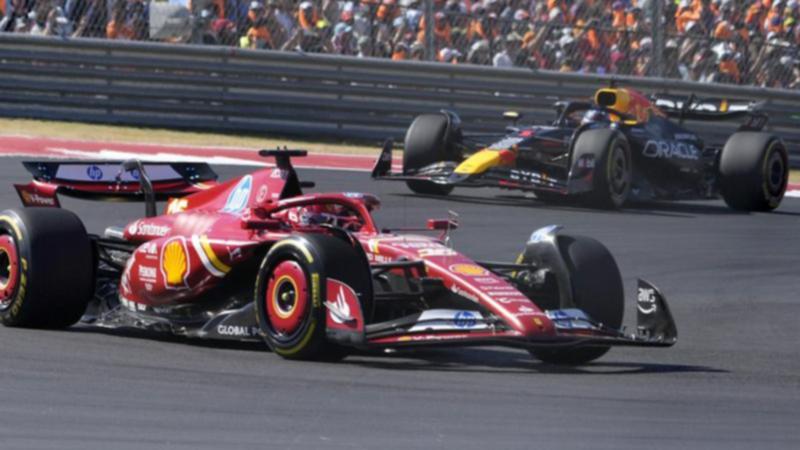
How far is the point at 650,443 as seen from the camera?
5.65m

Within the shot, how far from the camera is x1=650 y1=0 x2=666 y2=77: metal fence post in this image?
62.0ft

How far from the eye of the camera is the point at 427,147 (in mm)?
15281

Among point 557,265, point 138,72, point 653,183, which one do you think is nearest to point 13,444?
point 557,265

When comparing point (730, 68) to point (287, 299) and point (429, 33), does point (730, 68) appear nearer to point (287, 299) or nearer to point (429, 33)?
point (429, 33)

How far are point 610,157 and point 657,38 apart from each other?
462 centimetres

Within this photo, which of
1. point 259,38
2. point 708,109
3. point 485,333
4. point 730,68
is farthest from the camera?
point 730,68

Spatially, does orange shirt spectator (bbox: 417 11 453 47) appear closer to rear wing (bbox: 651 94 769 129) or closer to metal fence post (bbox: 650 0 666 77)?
metal fence post (bbox: 650 0 666 77)

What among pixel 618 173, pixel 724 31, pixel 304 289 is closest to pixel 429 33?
pixel 724 31

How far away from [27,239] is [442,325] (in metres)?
2.29

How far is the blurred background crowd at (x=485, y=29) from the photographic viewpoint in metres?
18.6

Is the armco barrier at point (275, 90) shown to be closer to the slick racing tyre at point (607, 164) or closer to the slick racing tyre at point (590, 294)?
the slick racing tyre at point (607, 164)

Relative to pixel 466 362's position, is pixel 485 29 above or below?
above

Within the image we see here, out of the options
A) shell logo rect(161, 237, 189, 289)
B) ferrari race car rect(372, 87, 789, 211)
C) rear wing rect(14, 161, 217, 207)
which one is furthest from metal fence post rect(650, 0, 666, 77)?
shell logo rect(161, 237, 189, 289)

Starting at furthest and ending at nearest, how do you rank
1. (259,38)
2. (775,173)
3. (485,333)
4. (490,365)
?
(259,38) < (775,173) < (490,365) < (485,333)
